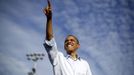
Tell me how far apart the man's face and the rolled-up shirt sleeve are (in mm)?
619

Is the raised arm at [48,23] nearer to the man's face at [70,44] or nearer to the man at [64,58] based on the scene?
the man at [64,58]

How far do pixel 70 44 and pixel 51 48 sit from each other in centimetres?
76

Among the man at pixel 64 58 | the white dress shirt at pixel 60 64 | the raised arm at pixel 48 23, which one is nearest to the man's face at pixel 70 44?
the man at pixel 64 58

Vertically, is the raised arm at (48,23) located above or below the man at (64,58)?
above

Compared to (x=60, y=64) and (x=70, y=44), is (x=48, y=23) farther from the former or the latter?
(x=70, y=44)

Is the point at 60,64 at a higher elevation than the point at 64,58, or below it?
below

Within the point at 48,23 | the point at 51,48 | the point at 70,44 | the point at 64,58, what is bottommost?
the point at 64,58

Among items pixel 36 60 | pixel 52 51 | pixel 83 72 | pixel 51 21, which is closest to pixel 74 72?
pixel 83 72

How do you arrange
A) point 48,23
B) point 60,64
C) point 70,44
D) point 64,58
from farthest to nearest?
point 70,44 → point 64,58 → point 60,64 → point 48,23

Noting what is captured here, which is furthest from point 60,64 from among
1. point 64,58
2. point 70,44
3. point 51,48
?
point 70,44

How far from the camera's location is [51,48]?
12.9 ft

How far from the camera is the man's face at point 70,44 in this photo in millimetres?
4584

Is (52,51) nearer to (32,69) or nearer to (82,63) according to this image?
(82,63)

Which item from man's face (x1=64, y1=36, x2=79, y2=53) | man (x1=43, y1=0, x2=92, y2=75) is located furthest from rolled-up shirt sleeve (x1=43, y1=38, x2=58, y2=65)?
man's face (x1=64, y1=36, x2=79, y2=53)
